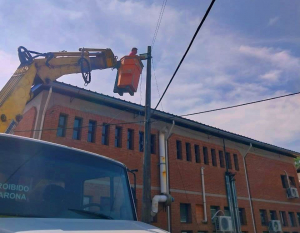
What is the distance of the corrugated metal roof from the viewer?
12.6 metres

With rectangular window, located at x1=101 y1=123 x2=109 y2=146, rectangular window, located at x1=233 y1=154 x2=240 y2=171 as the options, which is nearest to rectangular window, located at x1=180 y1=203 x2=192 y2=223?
rectangular window, located at x1=101 y1=123 x2=109 y2=146

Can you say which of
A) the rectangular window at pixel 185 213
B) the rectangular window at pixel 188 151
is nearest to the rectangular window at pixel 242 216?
the rectangular window at pixel 185 213

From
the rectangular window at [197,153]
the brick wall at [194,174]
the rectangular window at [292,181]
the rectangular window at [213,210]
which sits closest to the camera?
the brick wall at [194,174]

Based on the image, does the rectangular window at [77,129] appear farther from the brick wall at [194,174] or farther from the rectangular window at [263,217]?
the rectangular window at [263,217]

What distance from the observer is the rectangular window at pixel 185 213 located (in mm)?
15914

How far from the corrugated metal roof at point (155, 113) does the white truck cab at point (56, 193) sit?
287 inches

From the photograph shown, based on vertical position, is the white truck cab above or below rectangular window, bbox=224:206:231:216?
below

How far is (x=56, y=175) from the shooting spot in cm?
330

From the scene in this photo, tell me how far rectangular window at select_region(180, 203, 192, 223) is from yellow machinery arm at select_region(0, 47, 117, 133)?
34.4ft

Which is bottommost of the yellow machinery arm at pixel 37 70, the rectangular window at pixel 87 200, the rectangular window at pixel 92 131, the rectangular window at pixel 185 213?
the rectangular window at pixel 87 200

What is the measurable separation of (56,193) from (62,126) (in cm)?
1011

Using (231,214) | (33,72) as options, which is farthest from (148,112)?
(231,214)

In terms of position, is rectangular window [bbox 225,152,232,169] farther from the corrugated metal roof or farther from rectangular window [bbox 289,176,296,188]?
rectangular window [bbox 289,176,296,188]

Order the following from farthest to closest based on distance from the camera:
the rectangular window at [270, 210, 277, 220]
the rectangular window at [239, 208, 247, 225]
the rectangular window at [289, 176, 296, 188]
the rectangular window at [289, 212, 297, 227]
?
the rectangular window at [289, 176, 296, 188]
the rectangular window at [289, 212, 297, 227]
the rectangular window at [270, 210, 277, 220]
the rectangular window at [239, 208, 247, 225]
